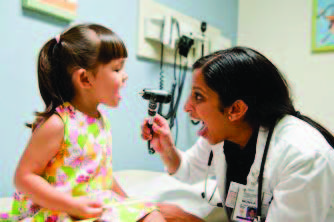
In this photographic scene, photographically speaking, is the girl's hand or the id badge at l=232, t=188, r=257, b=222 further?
the id badge at l=232, t=188, r=257, b=222

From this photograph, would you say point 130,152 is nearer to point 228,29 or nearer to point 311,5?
point 228,29

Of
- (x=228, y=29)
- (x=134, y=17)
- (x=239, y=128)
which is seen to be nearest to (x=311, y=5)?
(x=228, y=29)

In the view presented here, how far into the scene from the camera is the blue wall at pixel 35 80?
1.09 metres

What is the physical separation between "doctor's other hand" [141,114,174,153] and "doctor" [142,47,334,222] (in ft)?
0.59

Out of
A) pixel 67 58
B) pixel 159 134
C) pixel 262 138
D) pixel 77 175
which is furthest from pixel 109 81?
pixel 262 138

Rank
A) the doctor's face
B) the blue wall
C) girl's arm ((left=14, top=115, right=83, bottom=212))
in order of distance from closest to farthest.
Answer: girl's arm ((left=14, top=115, right=83, bottom=212)) < the doctor's face < the blue wall

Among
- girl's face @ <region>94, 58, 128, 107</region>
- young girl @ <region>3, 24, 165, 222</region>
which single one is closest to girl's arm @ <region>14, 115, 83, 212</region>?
young girl @ <region>3, 24, 165, 222</region>

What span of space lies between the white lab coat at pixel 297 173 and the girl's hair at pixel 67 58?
0.57 metres

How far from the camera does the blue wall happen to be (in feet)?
3.59

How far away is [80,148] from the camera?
0.85 meters

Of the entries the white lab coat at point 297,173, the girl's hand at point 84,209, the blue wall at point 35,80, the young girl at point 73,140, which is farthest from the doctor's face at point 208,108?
the blue wall at point 35,80

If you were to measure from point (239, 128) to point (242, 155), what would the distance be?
0.34ft

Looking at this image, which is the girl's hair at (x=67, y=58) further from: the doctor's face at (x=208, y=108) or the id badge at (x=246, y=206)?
the id badge at (x=246, y=206)

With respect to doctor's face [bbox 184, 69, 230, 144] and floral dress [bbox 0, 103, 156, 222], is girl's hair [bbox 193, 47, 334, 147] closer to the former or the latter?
doctor's face [bbox 184, 69, 230, 144]
